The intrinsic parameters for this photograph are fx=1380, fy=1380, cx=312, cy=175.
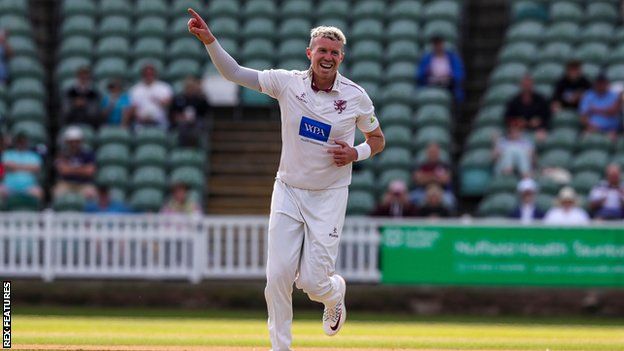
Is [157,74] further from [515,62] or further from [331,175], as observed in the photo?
[331,175]

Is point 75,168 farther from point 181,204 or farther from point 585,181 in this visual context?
point 585,181

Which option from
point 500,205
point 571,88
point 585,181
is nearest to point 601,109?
point 571,88

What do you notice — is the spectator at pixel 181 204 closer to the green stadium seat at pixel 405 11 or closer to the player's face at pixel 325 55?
the green stadium seat at pixel 405 11

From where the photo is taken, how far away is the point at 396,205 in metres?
16.4

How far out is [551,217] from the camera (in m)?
16.2

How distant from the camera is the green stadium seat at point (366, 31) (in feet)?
64.9

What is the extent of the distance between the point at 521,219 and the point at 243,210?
4.00 m

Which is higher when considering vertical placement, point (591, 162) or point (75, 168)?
point (591, 162)

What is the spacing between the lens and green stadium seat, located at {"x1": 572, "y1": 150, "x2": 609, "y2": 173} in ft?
57.2

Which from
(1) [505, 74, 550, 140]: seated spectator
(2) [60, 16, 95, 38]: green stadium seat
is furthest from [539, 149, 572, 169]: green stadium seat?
(2) [60, 16, 95, 38]: green stadium seat

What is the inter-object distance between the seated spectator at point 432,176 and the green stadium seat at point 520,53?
267cm

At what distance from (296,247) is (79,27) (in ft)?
38.8

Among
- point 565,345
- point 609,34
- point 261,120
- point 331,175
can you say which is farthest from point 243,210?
point 331,175

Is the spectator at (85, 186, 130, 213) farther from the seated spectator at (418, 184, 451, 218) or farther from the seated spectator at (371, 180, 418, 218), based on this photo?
the seated spectator at (418, 184, 451, 218)
